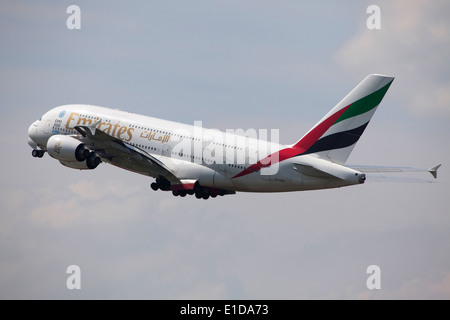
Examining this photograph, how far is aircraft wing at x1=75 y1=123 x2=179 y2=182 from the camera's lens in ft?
245

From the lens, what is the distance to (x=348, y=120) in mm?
68438

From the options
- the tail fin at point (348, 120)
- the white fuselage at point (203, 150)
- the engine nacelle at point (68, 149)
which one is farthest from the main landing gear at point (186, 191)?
the tail fin at point (348, 120)

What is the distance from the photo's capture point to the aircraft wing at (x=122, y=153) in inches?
2940

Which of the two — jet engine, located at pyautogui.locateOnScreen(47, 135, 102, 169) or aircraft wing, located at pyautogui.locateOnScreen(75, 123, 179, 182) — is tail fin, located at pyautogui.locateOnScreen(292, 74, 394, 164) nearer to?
aircraft wing, located at pyautogui.locateOnScreen(75, 123, 179, 182)

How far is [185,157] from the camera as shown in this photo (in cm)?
7612

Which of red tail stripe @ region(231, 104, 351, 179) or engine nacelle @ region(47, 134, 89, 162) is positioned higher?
engine nacelle @ region(47, 134, 89, 162)

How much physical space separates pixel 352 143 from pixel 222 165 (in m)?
10.2

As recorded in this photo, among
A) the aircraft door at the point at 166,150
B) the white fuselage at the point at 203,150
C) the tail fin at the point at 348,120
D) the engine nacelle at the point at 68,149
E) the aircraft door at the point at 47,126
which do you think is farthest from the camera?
the aircraft door at the point at 47,126

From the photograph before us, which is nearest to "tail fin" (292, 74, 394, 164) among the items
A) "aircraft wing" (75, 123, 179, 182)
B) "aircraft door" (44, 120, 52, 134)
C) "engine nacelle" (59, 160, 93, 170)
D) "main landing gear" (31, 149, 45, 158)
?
"aircraft wing" (75, 123, 179, 182)

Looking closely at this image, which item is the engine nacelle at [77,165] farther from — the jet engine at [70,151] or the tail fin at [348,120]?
the tail fin at [348,120]

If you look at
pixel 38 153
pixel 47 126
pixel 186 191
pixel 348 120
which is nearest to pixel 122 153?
pixel 186 191

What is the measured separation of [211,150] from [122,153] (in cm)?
680

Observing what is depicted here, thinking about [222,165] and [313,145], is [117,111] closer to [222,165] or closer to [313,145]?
[222,165]

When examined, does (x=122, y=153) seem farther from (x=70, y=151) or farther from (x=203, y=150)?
(x=203, y=150)
